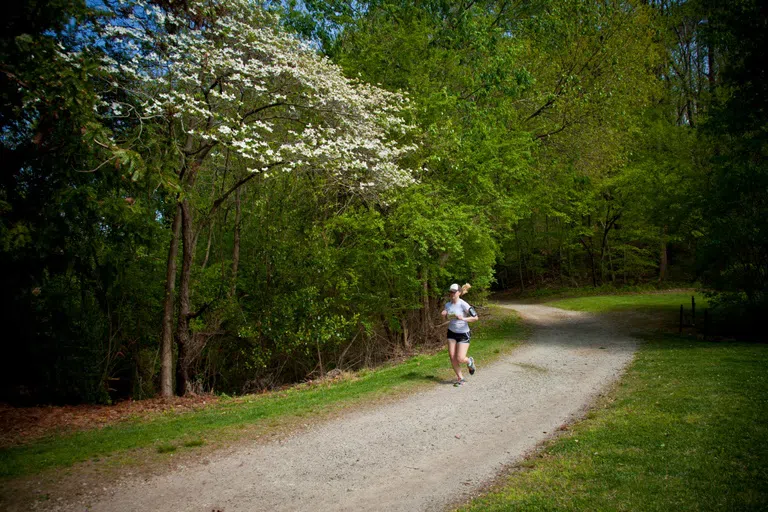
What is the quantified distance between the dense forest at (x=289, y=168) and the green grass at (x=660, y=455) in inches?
257

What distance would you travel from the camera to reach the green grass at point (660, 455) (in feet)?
14.7

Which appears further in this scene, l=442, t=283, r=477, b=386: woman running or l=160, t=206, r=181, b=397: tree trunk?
l=160, t=206, r=181, b=397: tree trunk

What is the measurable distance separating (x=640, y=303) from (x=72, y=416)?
80.0 feet

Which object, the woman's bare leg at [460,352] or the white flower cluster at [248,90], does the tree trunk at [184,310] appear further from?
the woman's bare leg at [460,352]

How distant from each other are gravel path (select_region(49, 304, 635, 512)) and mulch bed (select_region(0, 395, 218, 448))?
408 cm

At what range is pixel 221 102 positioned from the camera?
10.5 m

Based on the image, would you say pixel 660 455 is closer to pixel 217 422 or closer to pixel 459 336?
pixel 459 336

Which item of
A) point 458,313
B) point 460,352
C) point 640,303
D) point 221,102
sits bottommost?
point 640,303

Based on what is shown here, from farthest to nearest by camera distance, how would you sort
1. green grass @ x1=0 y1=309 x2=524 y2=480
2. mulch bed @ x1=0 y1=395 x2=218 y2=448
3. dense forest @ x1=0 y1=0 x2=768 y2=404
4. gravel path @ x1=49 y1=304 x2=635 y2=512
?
mulch bed @ x1=0 y1=395 x2=218 y2=448
dense forest @ x1=0 y1=0 x2=768 y2=404
green grass @ x1=0 y1=309 x2=524 y2=480
gravel path @ x1=49 y1=304 x2=635 y2=512

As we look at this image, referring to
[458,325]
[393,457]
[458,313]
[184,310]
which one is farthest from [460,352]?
[184,310]

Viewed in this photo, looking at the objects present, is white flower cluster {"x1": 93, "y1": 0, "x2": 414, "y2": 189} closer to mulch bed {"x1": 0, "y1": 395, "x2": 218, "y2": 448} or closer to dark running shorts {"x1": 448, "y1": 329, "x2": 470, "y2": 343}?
dark running shorts {"x1": 448, "y1": 329, "x2": 470, "y2": 343}

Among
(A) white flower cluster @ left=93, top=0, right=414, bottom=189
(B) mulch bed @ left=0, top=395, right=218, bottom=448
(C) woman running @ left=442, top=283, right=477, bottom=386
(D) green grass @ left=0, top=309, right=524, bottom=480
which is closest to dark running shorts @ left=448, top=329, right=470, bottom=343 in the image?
(C) woman running @ left=442, top=283, right=477, bottom=386

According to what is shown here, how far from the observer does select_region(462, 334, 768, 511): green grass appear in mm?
4477

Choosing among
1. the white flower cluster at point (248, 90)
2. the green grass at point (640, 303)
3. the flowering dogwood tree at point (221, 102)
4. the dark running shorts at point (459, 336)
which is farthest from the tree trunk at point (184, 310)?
the green grass at point (640, 303)
